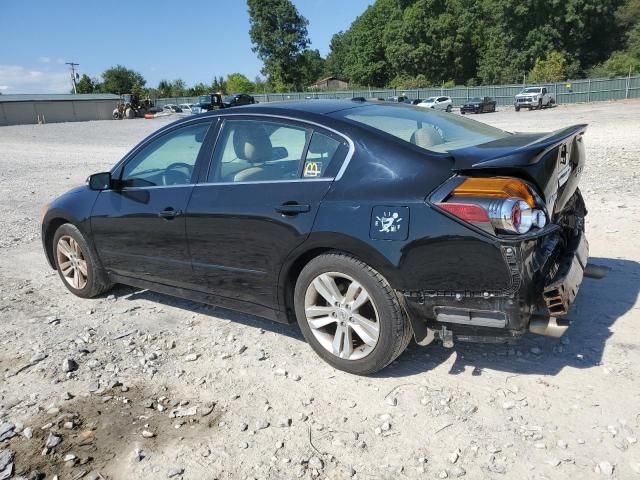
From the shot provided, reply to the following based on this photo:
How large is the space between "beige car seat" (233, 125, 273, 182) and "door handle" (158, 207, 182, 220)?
0.55m

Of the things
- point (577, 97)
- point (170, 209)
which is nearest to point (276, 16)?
point (577, 97)

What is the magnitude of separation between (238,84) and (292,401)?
92191mm

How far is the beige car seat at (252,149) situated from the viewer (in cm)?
368

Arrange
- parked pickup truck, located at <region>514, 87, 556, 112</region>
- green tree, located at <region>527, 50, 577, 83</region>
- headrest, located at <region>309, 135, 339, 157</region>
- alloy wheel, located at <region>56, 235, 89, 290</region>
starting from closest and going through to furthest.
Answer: headrest, located at <region>309, 135, 339, 157</region> < alloy wheel, located at <region>56, 235, 89, 290</region> < parked pickup truck, located at <region>514, 87, 556, 112</region> < green tree, located at <region>527, 50, 577, 83</region>

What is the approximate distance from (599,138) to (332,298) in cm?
1361

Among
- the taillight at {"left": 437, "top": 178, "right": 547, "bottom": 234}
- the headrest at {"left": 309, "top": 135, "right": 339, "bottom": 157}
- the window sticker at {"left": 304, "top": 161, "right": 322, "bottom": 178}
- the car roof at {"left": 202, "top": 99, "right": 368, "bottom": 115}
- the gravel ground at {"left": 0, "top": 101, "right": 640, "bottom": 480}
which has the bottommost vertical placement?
the gravel ground at {"left": 0, "top": 101, "right": 640, "bottom": 480}

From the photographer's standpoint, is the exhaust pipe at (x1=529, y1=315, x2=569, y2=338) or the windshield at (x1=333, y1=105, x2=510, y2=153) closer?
the exhaust pipe at (x1=529, y1=315, x2=569, y2=338)

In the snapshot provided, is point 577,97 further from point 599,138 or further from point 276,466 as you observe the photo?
point 276,466

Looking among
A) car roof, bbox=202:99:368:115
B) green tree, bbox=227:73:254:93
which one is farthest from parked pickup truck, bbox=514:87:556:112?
green tree, bbox=227:73:254:93

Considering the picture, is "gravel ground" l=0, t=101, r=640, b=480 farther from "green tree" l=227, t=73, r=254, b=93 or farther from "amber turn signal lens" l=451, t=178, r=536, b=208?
"green tree" l=227, t=73, r=254, b=93

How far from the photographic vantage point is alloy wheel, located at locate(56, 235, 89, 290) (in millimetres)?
4965

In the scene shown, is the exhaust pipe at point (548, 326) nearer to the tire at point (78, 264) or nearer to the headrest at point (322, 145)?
the headrest at point (322, 145)

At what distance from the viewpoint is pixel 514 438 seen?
2.68 m

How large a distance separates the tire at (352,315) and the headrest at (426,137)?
824 mm
